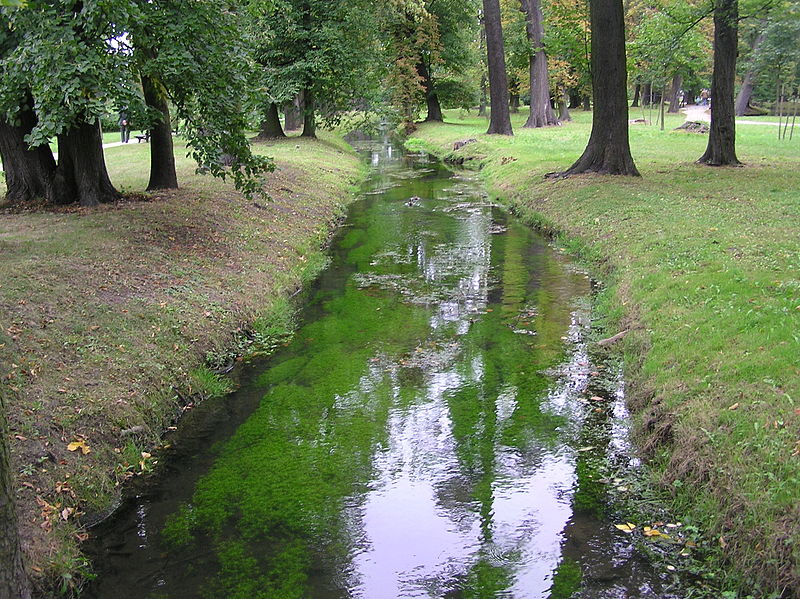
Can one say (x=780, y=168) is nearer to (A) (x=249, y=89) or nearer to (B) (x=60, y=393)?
(A) (x=249, y=89)

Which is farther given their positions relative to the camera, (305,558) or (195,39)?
(195,39)

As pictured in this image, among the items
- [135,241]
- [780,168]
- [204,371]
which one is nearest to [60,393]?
[204,371]

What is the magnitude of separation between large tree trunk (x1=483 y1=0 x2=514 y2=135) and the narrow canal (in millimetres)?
23421

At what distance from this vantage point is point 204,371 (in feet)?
27.7

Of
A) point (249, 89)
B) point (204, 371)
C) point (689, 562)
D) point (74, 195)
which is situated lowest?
point (689, 562)

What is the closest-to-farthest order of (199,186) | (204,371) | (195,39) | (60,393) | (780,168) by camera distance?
(60,393)
(204,371)
(195,39)
(199,186)
(780,168)

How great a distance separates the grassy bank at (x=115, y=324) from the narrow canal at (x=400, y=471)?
0.39 meters

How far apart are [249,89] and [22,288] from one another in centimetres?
486

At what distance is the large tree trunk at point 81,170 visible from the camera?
532 inches

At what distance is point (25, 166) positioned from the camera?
13906mm

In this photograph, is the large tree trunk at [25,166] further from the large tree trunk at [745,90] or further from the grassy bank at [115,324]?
the large tree trunk at [745,90]

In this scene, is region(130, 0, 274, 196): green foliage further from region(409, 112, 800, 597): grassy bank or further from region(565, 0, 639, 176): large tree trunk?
region(565, 0, 639, 176): large tree trunk

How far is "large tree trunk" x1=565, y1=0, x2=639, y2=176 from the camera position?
17.9 m

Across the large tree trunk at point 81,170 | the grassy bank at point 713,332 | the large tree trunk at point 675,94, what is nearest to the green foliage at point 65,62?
the large tree trunk at point 81,170
